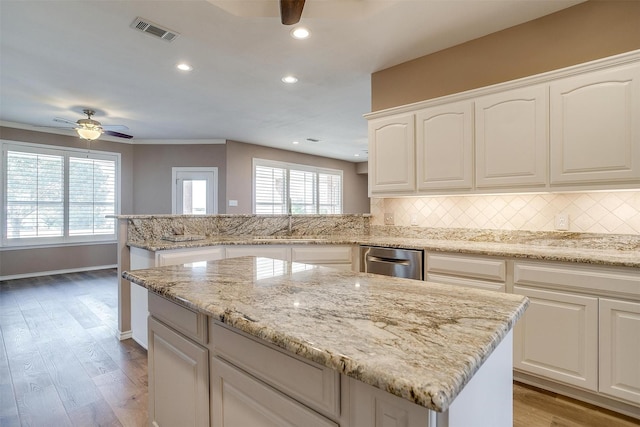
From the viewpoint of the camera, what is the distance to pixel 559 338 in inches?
78.1

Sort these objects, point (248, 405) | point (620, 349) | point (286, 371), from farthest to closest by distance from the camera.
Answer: point (620, 349) → point (248, 405) → point (286, 371)

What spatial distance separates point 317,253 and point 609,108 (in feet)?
8.08

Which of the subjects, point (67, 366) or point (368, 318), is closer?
point (368, 318)

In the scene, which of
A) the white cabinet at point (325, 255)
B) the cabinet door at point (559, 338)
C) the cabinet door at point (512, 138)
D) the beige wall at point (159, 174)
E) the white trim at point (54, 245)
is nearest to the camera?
the cabinet door at point (559, 338)

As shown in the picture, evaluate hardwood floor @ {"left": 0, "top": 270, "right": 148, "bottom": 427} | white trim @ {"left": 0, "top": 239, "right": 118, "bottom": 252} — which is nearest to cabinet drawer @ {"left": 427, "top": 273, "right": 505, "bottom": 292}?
hardwood floor @ {"left": 0, "top": 270, "right": 148, "bottom": 427}

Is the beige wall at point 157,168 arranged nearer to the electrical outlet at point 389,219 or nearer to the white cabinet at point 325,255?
the white cabinet at point 325,255

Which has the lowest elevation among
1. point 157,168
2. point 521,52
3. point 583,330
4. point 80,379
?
point 80,379

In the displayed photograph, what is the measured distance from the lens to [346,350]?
678 millimetres

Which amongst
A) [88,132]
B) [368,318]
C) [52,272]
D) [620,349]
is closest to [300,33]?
[368,318]

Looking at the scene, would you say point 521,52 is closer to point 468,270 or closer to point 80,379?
point 468,270

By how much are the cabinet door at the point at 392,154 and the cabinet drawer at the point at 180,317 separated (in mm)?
2283

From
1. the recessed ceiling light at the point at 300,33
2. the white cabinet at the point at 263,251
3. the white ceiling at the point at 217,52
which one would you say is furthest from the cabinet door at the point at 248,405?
the recessed ceiling light at the point at 300,33

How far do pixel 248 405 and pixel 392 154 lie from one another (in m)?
2.58

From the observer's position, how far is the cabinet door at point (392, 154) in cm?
296
